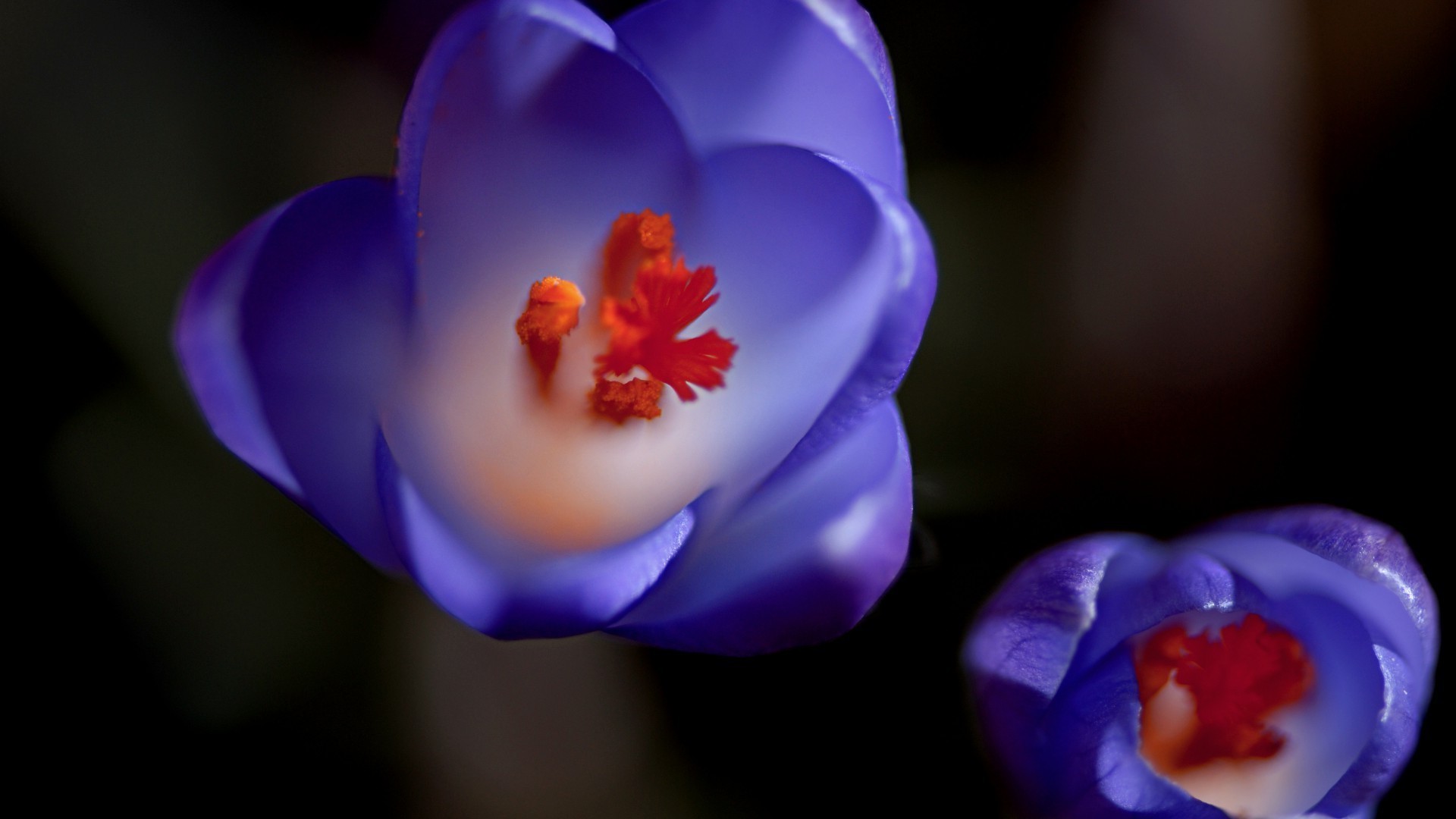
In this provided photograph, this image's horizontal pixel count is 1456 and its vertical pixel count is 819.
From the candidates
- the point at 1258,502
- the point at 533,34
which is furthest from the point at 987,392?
the point at 533,34

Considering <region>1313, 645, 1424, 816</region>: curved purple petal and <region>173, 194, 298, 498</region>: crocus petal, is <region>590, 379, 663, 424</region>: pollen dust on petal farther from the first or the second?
<region>1313, 645, 1424, 816</region>: curved purple petal

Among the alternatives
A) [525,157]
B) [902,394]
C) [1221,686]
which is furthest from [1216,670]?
[525,157]

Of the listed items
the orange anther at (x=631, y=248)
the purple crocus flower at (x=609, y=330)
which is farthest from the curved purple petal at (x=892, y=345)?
the orange anther at (x=631, y=248)

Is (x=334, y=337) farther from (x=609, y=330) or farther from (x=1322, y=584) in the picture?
(x=1322, y=584)

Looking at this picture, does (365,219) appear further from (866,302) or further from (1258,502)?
(1258,502)

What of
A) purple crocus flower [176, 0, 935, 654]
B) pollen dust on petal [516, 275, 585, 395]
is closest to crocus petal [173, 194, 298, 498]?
purple crocus flower [176, 0, 935, 654]

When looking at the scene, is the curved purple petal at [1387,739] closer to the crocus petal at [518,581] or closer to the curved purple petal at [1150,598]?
the curved purple petal at [1150,598]
